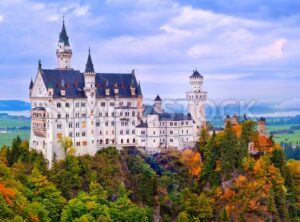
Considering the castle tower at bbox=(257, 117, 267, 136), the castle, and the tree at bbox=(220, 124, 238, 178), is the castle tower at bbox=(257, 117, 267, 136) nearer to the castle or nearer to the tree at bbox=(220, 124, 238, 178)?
the castle

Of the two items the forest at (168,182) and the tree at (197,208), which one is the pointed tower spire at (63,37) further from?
the tree at (197,208)

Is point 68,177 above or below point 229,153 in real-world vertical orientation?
below

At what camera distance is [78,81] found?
103375 millimetres

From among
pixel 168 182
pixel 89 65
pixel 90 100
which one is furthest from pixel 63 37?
pixel 168 182

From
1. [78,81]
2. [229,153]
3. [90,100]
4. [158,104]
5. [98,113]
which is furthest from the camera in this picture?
[158,104]

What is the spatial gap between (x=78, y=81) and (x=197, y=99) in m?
23.9

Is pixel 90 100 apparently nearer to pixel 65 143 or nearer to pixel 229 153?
pixel 65 143

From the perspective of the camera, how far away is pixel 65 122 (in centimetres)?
9938

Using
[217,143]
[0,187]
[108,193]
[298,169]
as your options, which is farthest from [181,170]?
[0,187]

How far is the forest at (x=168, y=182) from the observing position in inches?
3492

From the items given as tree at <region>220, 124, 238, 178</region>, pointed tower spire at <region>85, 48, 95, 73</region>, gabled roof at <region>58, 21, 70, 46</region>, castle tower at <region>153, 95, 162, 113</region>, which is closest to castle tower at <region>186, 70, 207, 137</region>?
castle tower at <region>153, 95, 162, 113</region>

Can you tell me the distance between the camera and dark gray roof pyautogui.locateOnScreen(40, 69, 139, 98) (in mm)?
100000

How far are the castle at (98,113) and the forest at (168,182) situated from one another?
8.28ft

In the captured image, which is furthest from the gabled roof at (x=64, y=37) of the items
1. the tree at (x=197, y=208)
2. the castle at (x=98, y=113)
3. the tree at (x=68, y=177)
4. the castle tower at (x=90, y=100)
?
the tree at (x=197, y=208)
